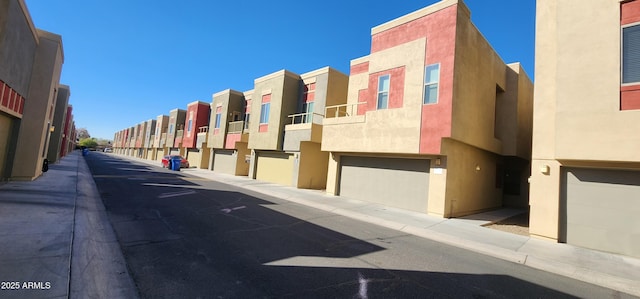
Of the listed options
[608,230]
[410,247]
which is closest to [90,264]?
[410,247]

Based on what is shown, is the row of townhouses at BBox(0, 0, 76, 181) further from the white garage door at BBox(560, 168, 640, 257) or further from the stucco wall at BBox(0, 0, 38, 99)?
the white garage door at BBox(560, 168, 640, 257)

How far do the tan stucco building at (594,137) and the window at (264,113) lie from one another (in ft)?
62.1

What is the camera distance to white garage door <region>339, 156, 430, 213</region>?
41.9 feet

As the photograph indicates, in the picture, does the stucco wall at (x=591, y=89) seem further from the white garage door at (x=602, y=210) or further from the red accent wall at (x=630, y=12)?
the white garage door at (x=602, y=210)

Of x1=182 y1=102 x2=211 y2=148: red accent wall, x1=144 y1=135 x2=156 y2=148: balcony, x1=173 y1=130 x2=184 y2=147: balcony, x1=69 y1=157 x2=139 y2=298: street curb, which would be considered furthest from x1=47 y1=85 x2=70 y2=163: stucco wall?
x1=144 y1=135 x2=156 y2=148: balcony

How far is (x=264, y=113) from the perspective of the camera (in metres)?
24.0

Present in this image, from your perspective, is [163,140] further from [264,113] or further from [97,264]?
[97,264]

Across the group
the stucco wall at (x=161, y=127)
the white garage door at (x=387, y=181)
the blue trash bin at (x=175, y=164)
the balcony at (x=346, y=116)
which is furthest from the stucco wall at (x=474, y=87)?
the stucco wall at (x=161, y=127)

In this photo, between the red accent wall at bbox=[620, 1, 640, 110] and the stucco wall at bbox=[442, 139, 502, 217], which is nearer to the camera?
the red accent wall at bbox=[620, 1, 640, 110]

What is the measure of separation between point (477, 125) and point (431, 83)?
136 inches

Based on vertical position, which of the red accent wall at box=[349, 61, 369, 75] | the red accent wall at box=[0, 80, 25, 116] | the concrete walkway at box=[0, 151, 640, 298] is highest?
the red accent wall at box=[349, 61, 369, 75]

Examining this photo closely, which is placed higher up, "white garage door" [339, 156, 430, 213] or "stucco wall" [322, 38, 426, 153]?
"stucco wall" [322, 38, 426, 153]

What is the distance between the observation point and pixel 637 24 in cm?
769

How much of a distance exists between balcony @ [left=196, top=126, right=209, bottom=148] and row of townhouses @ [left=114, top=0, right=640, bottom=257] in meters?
12.8
